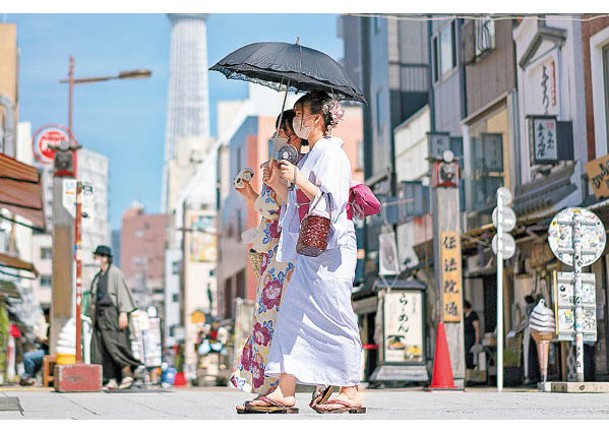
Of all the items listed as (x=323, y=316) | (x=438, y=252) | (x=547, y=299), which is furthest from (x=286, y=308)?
(x=547, y=299)

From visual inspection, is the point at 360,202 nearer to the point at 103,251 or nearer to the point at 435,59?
the point at 103,251

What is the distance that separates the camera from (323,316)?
632 centimetres

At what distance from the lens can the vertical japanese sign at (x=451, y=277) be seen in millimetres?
15492

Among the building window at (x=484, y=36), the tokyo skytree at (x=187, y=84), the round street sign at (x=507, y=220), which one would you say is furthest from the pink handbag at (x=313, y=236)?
the tokyo skytree at (x=187, y=84)

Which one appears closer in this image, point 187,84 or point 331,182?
point 331,182

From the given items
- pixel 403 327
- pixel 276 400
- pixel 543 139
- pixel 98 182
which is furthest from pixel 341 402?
pixel 98 182

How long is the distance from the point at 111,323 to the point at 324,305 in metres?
7.08

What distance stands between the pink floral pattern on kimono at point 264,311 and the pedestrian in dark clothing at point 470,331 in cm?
1173

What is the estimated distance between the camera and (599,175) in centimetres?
1526

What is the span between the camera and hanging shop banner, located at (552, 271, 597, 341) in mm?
13297

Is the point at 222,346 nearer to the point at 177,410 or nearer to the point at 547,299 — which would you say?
the point at 547,299

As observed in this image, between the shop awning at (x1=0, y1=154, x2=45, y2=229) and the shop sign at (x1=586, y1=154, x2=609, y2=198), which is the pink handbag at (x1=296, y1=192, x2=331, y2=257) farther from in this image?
the shop sign at (x1=586, y1=154, x2=609, y2=198)

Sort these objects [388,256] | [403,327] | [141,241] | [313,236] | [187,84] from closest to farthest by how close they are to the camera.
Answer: [313,236] → [403,327] → [388,256] → [141,241] → [187,84]

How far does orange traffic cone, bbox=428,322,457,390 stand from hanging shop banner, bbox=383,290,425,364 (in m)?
4.19
